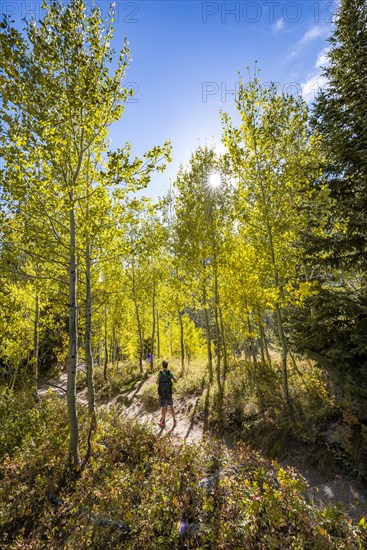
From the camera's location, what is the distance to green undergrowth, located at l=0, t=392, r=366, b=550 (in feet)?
12.0

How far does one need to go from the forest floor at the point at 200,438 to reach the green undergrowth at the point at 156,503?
1.57 ft

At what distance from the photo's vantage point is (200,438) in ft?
26.4

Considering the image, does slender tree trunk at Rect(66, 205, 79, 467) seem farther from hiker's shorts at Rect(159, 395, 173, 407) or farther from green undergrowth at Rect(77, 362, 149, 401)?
green undergrowth at Rect(77, 362, 149, 401)

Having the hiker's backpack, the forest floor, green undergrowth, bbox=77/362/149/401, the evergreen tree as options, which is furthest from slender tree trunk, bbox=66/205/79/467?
green undergrowth, bbox=77/362/149/401

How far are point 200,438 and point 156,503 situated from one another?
13.3ft

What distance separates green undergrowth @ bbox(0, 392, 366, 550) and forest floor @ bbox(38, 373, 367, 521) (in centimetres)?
48

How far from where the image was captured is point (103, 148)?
→ 23.2ft

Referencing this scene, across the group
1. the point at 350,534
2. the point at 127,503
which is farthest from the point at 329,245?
the point at 127,503

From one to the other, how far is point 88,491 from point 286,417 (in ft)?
17.4

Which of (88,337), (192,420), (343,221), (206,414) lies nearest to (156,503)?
(88,337)

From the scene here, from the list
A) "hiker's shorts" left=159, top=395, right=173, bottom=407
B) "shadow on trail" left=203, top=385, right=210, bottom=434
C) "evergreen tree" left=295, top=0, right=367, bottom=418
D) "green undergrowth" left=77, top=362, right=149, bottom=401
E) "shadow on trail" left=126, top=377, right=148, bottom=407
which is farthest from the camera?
"green undergrowth" left=77, top=362, right=149, bottom=401

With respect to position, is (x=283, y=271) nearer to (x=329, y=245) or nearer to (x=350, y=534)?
(x=329, y=245)

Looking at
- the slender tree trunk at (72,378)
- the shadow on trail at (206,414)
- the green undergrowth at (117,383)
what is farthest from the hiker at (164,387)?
the green undergrowth at (117,383)

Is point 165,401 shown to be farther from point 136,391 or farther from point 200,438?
point 136,391
